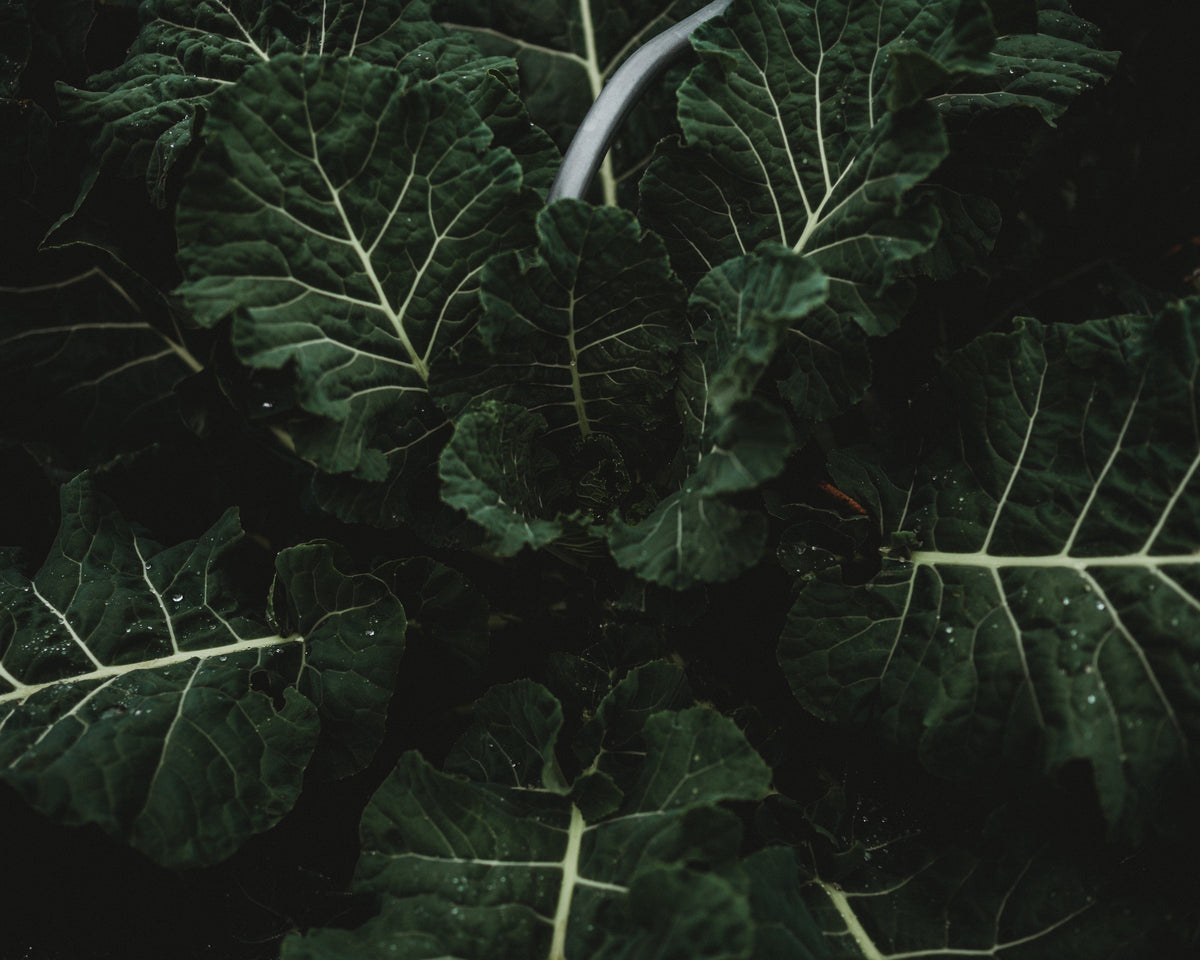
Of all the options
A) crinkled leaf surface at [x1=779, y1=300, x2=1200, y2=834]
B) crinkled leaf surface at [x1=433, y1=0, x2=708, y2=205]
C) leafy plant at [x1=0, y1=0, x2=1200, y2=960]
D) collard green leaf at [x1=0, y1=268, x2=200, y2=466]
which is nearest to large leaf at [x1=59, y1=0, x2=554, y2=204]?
leafy plant at [x1=0, y1=0, x2=1200, y2=960]

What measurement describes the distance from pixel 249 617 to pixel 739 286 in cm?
56

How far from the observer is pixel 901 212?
0.62 metres

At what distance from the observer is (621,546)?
64 cm

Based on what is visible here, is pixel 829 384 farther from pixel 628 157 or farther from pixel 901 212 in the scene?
pixel 628 157

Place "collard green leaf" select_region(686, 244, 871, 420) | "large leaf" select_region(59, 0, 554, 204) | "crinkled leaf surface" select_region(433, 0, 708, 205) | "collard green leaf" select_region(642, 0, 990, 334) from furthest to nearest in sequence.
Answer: "crinkled leaf surface" select_region(433, 0, 708, 205)
"large leaf" select_region(59, 0, 554, 204)
"collard green leaf" select_region(642, 0, 990, 334)
"collard green leaf" select_region(686, 244, 871, 420)

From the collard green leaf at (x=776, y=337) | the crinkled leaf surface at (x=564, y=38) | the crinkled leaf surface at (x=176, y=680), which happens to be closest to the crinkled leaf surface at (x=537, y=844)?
the crinkled leaf surface at (x=176, y=680)

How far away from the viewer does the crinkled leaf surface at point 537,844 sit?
0.57 m

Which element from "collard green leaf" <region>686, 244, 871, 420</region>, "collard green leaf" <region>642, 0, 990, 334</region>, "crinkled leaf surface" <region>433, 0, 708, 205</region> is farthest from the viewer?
"crinkled leaf surface" <region>433, 0, 708, 205</region>

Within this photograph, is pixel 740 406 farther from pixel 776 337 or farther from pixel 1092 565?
pixel 1092 565

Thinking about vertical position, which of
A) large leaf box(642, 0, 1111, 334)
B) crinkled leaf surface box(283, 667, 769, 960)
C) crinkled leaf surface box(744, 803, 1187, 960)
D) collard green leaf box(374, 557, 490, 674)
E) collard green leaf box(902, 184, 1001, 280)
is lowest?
crinkled leaf surface box(744, 803, 1187, 960)

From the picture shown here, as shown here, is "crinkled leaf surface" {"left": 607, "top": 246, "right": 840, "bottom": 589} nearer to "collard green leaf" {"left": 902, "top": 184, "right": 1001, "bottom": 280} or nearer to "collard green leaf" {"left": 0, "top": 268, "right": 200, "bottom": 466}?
"collard green leaf" {"left": 902, "top": 184, "right": 1001, "bottom": 280}

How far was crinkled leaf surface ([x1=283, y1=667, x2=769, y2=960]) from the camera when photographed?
57 cm

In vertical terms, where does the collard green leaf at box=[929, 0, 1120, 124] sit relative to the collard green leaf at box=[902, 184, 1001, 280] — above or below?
above

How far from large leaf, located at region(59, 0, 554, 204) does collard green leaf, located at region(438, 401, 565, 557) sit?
27 centimetres
